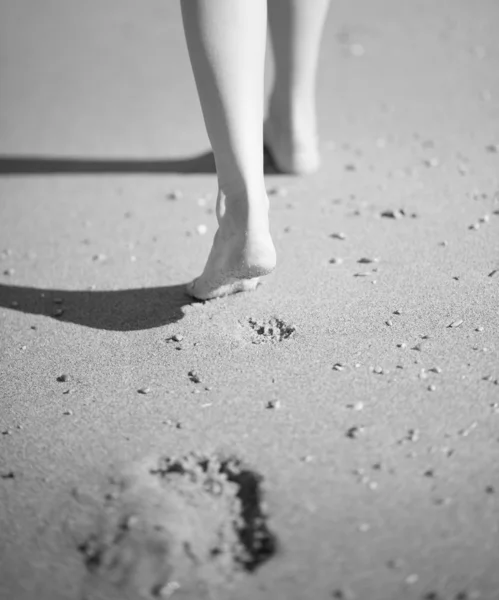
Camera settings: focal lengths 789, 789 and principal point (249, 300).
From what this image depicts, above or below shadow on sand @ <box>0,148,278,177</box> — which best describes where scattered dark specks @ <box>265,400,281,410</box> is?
above

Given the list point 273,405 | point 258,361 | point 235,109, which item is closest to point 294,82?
point 235,109

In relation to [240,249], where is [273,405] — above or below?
below

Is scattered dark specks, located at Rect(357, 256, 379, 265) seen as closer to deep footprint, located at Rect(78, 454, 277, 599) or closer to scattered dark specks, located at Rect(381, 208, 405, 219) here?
scattered dark specks, located at Rect(381, 208, 405, 219)

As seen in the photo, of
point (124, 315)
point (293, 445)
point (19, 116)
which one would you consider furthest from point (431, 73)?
point (293, 445)

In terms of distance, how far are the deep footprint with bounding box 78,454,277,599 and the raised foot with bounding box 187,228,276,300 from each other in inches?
17.0

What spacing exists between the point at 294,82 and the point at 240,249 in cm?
87

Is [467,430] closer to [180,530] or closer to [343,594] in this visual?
[343,594]

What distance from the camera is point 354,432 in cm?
134

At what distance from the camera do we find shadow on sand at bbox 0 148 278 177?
247cm

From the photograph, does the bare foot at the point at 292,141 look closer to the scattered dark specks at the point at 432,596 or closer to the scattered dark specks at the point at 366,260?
the scattered dark specks at the point at 366,260

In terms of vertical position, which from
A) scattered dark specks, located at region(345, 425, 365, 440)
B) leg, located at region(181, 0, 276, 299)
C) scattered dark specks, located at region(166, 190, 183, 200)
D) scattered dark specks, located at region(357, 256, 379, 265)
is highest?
leg, located at region(181, 0, 276, 299)

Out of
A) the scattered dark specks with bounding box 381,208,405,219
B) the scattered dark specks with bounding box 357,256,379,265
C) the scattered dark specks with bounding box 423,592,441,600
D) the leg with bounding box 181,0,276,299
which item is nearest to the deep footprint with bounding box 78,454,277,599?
the scattered dark specks with bounding box 423,592,441,600

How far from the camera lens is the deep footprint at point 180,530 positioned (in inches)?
43.5

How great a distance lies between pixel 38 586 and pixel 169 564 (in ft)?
0.61
